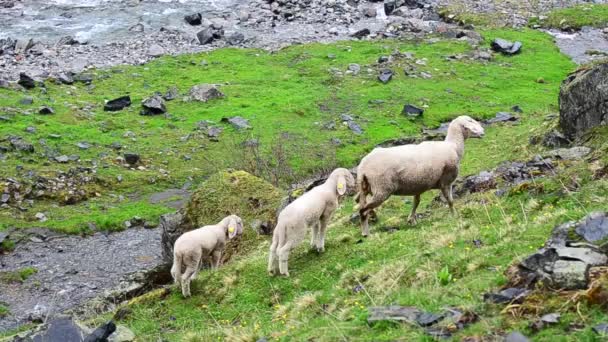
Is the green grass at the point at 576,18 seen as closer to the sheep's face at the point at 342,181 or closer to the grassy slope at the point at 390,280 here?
the grassy slope at the point at 390,280

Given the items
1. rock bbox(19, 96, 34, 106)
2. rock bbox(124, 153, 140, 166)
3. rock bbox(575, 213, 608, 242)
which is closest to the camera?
rock bbox(575, 213, 608, 242)

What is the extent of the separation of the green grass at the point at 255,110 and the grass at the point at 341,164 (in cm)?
12

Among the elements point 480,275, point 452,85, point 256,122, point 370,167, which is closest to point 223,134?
point 256,122

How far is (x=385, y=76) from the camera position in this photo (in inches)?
1741

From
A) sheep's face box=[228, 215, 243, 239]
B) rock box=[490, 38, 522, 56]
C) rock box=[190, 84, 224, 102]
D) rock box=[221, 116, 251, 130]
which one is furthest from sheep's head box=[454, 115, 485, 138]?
rock box=[490, 38, 522, 56]

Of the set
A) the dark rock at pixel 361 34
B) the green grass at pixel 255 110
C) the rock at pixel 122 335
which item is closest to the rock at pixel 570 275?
the rock at pixel 122 335

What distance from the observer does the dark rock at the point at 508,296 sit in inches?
338

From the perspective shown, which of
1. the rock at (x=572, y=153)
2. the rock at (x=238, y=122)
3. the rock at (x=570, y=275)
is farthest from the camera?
the rock at (x=238, y=122)

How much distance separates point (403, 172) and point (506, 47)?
125 ft

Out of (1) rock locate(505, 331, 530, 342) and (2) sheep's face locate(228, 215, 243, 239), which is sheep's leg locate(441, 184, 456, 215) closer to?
(2) sheep's face locate(228, 215, 243, 239)

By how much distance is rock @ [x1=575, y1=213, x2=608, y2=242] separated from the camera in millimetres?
9352

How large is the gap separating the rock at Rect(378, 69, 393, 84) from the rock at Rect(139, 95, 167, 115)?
12783 millimetres

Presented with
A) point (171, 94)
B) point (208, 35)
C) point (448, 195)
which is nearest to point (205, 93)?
point (171, 94)

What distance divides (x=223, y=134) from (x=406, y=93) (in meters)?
11.4
